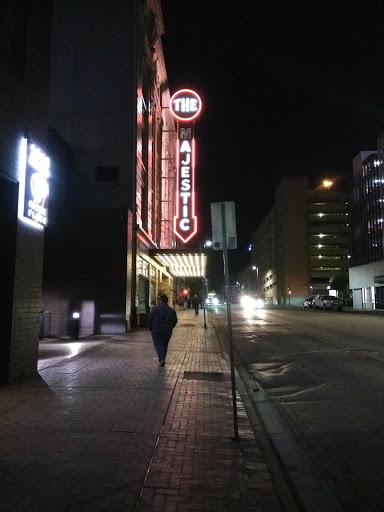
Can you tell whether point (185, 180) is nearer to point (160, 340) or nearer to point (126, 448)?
point (160, 340)

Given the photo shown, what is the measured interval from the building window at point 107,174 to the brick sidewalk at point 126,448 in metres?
14.0

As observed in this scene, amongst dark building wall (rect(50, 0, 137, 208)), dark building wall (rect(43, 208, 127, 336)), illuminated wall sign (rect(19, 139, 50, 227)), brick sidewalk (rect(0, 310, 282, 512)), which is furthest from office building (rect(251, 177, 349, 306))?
brick sidewalk (rect(0, 310, 282, 512))

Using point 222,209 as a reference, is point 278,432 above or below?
below

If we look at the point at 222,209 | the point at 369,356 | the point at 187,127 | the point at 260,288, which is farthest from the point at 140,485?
the point at 260,288

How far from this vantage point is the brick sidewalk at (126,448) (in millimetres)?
3535

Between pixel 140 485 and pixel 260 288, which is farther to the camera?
pixel 260 288

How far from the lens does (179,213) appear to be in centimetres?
2866

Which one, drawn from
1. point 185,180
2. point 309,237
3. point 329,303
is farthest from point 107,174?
point 309,237

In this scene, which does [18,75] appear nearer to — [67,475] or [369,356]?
[67,475]

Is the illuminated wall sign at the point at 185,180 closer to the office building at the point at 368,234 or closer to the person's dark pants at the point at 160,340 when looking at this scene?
the person's dark pants at the point at 160,340

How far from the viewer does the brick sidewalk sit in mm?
3535

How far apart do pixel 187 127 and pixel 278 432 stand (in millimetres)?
27707

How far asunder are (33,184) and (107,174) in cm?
1358

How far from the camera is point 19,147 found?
7895 mm
